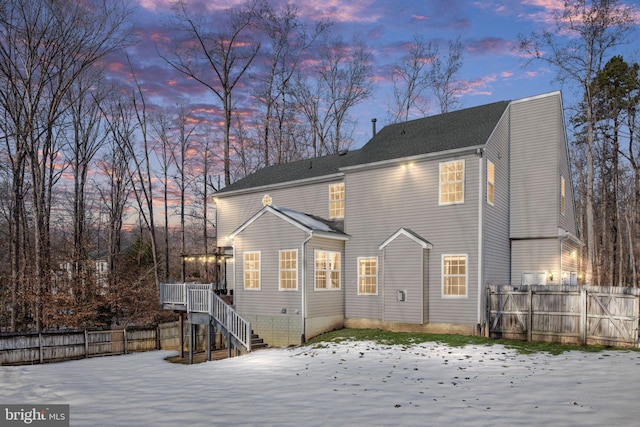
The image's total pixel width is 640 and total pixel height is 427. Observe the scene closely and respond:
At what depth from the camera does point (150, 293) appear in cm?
2456

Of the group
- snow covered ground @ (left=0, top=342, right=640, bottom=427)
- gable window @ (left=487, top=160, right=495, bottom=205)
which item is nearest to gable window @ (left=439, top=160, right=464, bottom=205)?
gable window @ (left=487, top=160, right=495, bottom=205)

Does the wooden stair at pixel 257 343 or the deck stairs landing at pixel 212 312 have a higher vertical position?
the deck stairs landing at pixel 212 312

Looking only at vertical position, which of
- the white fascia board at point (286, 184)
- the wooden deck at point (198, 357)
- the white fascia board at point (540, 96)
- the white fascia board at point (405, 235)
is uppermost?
the white fascia board at point (540, 96)

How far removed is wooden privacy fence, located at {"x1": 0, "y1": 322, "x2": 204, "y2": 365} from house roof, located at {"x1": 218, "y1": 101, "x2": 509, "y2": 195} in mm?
8538

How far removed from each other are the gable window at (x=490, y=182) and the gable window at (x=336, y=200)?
20.3ft

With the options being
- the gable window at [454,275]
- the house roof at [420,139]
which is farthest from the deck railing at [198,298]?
the gable window at [454,275]

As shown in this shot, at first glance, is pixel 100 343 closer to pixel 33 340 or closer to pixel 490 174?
pixel 33 340

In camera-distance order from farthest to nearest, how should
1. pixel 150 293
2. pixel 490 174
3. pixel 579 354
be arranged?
pixel 150 293 → pixel 490 174 → pixel 579 354

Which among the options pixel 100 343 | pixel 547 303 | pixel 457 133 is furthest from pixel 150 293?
pixel 547 303

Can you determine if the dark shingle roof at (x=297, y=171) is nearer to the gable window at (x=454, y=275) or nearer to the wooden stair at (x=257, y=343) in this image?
the gable window at (x=454, y=275)

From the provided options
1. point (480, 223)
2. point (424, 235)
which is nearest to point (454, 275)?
point (424, 235)

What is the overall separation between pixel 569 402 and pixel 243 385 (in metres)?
6.19

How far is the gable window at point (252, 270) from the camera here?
1755 centimetres

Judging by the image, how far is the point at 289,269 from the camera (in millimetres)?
16578
